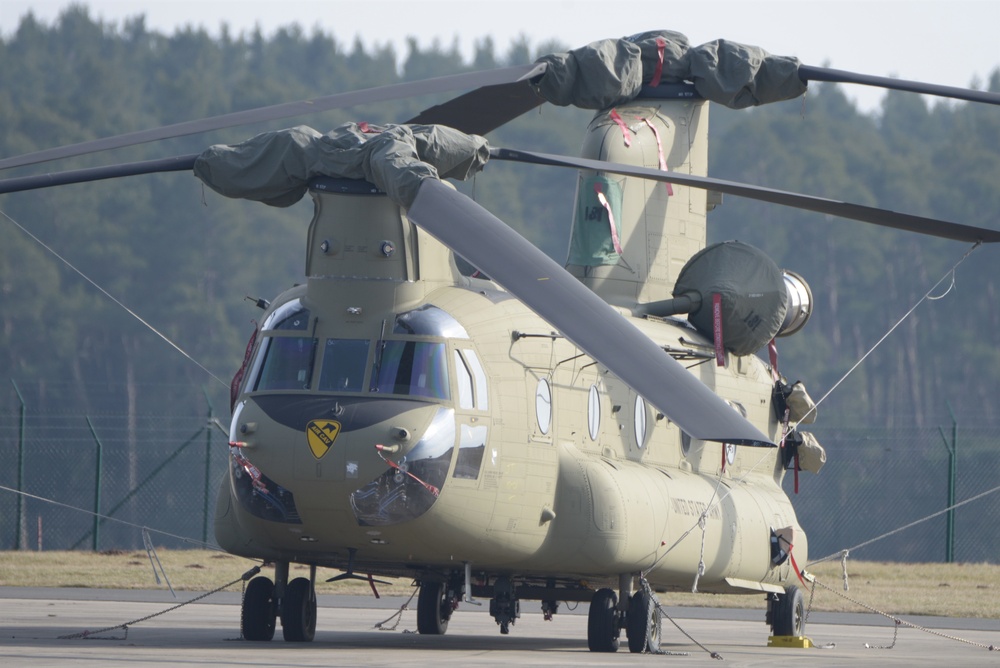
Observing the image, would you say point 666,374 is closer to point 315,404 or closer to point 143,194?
point 315,404

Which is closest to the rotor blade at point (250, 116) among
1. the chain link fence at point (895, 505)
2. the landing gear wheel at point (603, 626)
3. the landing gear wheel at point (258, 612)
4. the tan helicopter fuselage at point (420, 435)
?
the tan helicopter fuselage at point (420, 435)

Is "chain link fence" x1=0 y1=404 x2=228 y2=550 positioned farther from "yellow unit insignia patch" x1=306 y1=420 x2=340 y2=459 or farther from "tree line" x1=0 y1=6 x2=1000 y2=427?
"yellow unit insignia patch" x1=306 y1=420 x2=340 y2=459

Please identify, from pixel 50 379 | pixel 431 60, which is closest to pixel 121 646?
pixel 50 379

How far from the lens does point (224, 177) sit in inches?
540

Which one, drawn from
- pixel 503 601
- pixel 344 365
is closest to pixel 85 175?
pixel 344 365

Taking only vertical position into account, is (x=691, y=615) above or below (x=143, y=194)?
below

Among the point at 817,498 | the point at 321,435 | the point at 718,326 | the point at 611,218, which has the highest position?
the point at 611,218

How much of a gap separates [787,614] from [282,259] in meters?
61.7

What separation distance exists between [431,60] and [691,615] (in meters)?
95.5

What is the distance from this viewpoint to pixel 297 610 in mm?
14625

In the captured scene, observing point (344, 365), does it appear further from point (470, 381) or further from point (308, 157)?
point (308, 157)

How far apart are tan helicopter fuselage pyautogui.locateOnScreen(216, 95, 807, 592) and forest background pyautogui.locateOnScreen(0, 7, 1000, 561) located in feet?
135

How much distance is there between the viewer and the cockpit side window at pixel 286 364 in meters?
13.5

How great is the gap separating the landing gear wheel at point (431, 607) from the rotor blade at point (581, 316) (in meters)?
6.14
